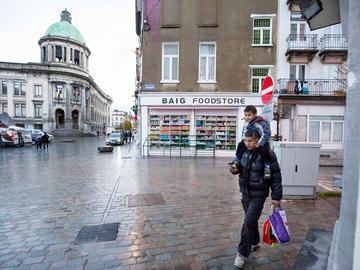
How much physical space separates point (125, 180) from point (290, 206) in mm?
5253

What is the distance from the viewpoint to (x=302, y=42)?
16.6 metres

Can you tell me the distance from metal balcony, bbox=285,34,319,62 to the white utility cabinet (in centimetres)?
1207

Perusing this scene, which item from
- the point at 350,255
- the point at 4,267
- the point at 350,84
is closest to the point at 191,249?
the point at 350,255

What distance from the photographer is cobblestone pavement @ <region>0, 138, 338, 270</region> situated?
3.43m

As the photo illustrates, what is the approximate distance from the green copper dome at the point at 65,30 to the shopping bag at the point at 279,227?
74643 mm

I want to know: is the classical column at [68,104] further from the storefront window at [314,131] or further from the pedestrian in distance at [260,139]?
the pedestrian in distance at [260,139]

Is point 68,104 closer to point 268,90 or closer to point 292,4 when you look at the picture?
point 292,4

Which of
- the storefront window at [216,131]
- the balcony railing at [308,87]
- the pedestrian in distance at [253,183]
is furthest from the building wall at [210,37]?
the pedestrian in distance at [253,183]

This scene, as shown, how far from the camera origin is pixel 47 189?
7375 mm

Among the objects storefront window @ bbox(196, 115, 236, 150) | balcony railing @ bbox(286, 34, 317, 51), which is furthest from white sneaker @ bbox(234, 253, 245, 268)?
balcony railing @ bbox(286, 34, 317, 51)

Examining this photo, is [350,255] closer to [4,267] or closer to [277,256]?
[277,256]

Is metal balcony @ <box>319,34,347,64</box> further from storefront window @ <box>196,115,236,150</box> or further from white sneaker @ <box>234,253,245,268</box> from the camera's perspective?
white sneaker @ <box>234,253,245,268</box>

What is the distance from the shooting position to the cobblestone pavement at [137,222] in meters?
3.43

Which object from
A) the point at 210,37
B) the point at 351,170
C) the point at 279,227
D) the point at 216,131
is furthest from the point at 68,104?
the point at 351,170
